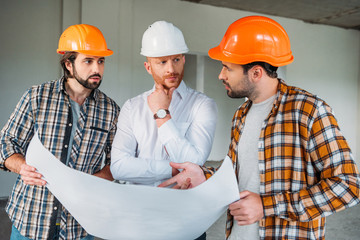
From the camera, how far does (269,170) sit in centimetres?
129

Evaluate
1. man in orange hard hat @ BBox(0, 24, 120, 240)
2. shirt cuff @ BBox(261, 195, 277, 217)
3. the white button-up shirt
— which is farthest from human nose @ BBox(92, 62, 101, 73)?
shirt cuff @ BBox(261, 195, 277, 217)

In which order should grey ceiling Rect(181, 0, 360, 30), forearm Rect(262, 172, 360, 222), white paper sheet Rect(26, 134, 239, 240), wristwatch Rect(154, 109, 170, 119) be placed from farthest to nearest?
grey ceiling Rect(181, 0, 360, 30)
wristwatch Rect(154, 109, 170, 119)
forearm Rect(262, 172, 360, 222)
white paper sheet Rect(26, 134, 239, 240)

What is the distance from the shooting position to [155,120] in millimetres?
1574

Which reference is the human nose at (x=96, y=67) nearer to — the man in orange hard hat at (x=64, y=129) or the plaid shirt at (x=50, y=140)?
the man in orange hard hat at (x=64, y=129)

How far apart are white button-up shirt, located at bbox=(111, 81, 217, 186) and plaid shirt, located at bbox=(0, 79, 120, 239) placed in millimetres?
268

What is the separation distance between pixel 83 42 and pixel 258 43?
1.08m

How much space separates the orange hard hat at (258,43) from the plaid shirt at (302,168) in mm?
143

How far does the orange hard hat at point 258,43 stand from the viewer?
4.48 feet

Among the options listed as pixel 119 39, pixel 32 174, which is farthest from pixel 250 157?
pixel 119 39

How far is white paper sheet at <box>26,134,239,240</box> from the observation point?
2.71ft

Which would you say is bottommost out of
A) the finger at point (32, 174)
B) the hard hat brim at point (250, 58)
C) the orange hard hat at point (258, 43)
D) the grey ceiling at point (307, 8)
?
the finger at point (32, 174)

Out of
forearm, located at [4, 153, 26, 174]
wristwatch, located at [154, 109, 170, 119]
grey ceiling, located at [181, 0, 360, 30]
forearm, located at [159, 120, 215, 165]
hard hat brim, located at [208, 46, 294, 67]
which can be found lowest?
forearm, located at [4, 153, 26, 174]

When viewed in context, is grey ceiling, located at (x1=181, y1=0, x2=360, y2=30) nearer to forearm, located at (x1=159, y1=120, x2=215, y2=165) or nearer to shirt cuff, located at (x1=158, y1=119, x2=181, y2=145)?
forearm, located at (x1=159, y1=120, x2=215, y2=165)

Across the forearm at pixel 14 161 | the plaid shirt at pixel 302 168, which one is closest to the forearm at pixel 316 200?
the plaid shirt at pixel 302 168
